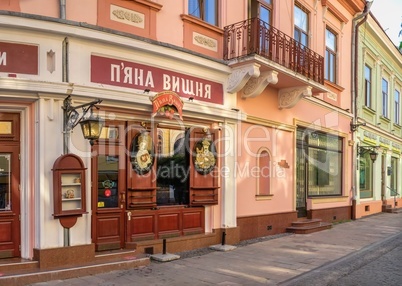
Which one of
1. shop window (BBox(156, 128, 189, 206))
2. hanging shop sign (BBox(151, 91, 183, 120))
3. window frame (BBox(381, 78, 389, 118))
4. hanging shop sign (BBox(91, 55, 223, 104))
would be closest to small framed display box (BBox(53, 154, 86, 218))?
hanging shop sign (BBox(91, 55, 223, 104))

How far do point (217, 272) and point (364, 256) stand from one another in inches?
146

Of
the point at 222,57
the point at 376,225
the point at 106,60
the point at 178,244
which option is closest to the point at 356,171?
the point at 376,225

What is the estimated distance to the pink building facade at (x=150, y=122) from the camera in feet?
22.8

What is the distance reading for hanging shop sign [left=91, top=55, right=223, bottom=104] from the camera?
25.1ft

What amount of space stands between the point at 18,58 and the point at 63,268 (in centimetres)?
341

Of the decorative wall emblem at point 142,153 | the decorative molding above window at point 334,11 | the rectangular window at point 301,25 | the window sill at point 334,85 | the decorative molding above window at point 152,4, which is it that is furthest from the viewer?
the window sill at point 334,85

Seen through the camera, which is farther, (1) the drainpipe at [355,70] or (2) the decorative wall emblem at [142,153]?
(1) the drainpipe at [355,70]

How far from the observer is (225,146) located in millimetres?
9977

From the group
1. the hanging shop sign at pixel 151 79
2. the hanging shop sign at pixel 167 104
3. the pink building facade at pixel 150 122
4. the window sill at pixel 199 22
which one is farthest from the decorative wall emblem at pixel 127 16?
the hanging shop sign at pixel 167 104

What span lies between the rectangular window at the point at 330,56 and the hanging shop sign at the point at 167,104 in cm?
834

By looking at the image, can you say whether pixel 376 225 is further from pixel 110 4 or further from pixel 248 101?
pixel 110 4

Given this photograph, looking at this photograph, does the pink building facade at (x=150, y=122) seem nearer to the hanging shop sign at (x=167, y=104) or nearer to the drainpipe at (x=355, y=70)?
the hanging shop sign at (x=167, y=104)

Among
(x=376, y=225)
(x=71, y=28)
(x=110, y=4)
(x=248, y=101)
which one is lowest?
(x=376, y=225)

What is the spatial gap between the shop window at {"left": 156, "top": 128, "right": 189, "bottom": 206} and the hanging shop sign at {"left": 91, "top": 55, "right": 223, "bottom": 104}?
0.94m
